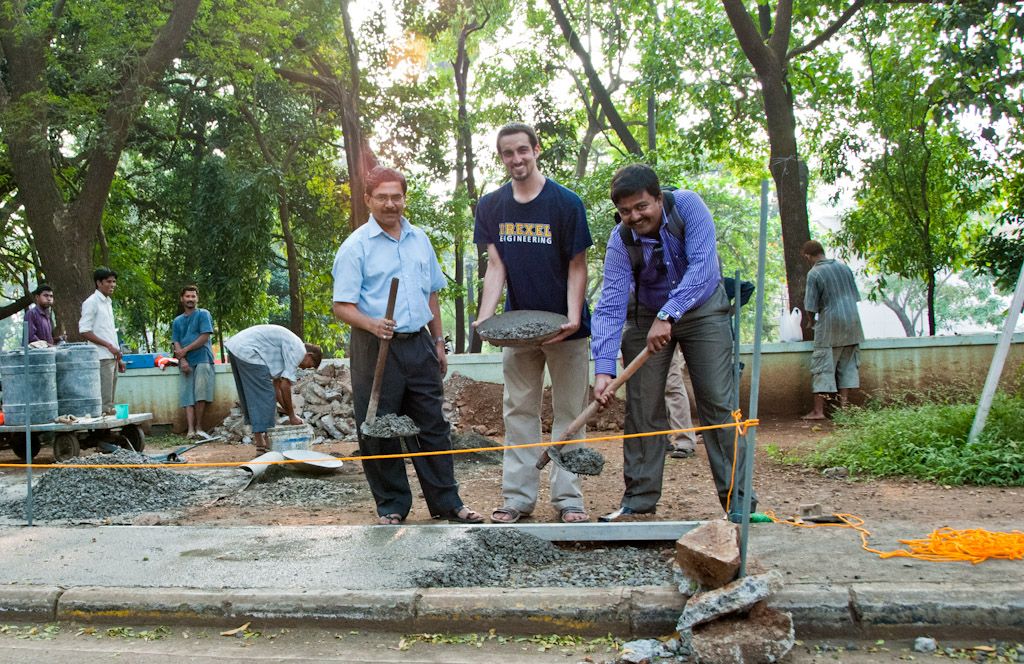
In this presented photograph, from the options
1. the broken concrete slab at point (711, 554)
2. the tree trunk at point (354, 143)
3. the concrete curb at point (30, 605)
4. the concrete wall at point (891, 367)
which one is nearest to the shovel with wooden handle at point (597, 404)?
the broken concrete slab at point (711, 554)

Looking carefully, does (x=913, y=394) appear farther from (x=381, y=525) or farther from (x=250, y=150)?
(x=250, y=150)

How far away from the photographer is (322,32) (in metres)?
15.3

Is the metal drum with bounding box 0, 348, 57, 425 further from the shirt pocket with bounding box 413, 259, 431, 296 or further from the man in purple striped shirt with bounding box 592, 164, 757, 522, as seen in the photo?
the man in purple striped shirt with bounding box 592, 164, 757, 522

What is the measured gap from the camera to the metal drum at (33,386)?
839cm

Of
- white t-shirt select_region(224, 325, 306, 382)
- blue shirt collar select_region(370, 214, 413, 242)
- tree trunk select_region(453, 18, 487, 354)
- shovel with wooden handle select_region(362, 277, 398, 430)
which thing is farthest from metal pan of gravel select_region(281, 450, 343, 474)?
tree trunk select_region(453, 18, 487, 354)

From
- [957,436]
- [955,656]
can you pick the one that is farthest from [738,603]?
[957,436]

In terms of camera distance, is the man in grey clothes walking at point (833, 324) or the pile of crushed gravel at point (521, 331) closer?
the pile of crushed gravel at point (521, 331)

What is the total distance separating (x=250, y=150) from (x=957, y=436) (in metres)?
15.5

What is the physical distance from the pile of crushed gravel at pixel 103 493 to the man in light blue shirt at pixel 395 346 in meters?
2.48

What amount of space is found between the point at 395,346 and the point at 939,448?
433cm

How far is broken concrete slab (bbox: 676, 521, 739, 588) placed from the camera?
3.43m

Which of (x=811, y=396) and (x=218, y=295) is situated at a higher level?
(x=218, y=295)

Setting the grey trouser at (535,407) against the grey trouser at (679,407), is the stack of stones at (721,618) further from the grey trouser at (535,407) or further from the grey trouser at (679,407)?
the grey trouser at (679,407)

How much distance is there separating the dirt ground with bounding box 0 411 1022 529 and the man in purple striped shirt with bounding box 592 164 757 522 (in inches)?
18.6
